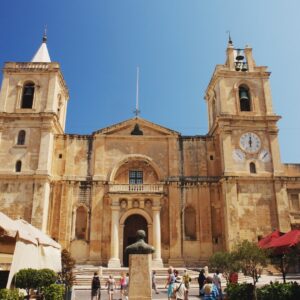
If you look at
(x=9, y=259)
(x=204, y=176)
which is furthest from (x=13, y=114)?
(x=9, y=259)

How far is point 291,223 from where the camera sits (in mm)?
29328

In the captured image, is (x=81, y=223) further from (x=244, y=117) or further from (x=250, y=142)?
(x=244, y=117)

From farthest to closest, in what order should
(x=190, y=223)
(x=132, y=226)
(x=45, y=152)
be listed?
(x=132, y=226)
(x=190, y=223)
(x=45, y=152)

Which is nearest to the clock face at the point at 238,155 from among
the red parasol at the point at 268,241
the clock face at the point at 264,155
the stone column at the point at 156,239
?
the clock face at the point at 264,155

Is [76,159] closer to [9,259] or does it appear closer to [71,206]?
[71,206]

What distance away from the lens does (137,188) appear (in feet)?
98.9

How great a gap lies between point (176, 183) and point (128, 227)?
5.61 m

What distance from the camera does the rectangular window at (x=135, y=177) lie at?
32.3 metres

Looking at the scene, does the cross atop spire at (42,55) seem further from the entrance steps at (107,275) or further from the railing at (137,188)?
the entrance steps at (107,275)

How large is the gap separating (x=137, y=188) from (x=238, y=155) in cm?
899

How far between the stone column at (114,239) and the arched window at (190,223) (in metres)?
5.89

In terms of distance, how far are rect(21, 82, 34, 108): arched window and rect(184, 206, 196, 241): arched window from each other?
16736mm

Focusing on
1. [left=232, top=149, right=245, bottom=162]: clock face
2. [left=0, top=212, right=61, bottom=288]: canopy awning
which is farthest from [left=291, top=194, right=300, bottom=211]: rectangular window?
[left=0, top=212, right=61, bottom=288]: canopy awning

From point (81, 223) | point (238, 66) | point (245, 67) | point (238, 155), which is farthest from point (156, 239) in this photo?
point (245, 67)
